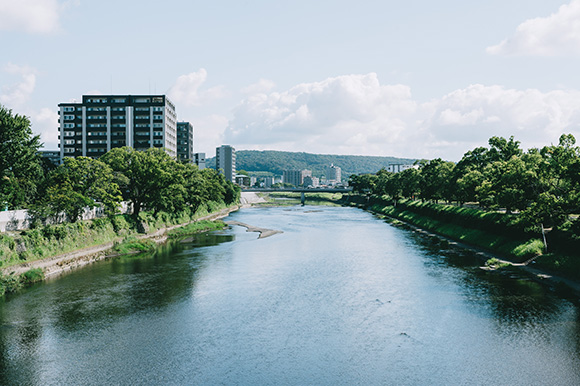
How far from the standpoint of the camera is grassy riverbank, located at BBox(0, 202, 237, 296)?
1524 inches

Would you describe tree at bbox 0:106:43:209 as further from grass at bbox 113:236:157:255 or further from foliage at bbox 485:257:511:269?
foliage at bbox 485:257:511:269

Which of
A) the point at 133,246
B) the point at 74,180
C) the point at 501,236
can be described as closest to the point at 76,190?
the point at 74,180

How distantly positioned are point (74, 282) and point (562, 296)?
4122 cm

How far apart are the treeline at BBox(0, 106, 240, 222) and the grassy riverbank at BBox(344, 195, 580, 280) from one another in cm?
4542

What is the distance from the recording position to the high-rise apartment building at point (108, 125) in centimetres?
13650

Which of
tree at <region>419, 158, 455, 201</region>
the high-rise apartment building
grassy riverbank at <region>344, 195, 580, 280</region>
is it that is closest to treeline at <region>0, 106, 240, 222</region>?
grassy riverbank at <region>344, 195, 580, 280</region>

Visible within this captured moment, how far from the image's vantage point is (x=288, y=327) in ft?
94.4

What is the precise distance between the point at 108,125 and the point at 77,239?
95.4 m

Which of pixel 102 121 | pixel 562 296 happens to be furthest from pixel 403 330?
pixel 102 121

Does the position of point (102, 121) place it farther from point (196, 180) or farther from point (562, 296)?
point (562, 296)

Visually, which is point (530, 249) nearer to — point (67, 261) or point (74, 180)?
point (67, 261)

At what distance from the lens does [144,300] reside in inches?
1364

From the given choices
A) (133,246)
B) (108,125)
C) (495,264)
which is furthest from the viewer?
(108,125)

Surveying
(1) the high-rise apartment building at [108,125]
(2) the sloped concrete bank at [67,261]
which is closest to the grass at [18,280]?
(2) the sloped concrete bank at [67,261]
